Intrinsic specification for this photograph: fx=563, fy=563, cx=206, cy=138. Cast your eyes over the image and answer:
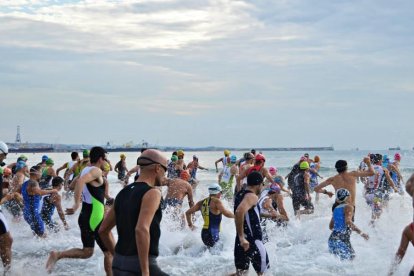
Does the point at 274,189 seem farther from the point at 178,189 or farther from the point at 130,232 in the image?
the point at 130,232

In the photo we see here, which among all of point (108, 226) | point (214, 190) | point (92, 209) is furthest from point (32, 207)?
point (108, 226)

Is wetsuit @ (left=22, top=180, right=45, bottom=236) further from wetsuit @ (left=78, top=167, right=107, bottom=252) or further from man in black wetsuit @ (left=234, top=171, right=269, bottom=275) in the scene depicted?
man in black wetsuit @ (left=234, top=171, right=269, bottom=275)

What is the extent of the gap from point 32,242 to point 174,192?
2.86 m

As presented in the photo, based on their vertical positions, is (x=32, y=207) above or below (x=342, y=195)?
below

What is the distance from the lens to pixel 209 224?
28.7 feet

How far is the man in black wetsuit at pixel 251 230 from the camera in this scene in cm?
609

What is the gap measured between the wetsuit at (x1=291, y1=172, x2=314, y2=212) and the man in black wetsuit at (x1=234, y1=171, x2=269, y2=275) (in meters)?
6.96

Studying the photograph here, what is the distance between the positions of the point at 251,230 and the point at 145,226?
2.82 meters

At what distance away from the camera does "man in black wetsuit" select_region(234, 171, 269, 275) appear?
6.09 meters

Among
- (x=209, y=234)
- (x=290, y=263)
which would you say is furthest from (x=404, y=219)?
(x=209, y=234)

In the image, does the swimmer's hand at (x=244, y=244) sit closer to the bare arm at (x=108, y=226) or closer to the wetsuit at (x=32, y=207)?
the bare arm at (x=108, y=226)

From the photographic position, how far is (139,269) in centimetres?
374

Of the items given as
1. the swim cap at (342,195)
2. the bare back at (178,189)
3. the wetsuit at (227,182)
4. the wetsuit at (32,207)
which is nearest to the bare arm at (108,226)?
the swim cap at (342,195)

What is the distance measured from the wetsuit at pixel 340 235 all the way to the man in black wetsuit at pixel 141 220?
4.44 m
